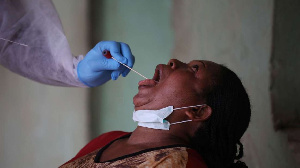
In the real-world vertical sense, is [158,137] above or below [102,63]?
below

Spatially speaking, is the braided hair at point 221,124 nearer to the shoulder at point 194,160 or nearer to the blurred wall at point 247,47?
the shoulder at point 194,160

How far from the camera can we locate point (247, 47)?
244 centimetres

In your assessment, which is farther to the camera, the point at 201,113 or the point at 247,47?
the point at 247,47

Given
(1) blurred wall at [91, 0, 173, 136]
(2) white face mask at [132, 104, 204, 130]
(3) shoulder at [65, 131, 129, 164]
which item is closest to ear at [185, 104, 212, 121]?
(2) white face mask at [132, 104, 204, 130]

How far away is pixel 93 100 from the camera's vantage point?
303cm

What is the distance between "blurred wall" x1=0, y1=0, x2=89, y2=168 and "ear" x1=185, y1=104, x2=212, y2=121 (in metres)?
1.64

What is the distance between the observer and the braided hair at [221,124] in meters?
1.59

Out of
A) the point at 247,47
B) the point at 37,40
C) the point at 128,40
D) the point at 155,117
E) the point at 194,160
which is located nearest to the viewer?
the point at 194,160

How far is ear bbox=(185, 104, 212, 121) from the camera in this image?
5.16 feet

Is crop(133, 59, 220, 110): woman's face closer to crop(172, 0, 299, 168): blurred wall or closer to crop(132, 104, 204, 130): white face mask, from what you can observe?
crop(132, 104, 204, 130): white face mask

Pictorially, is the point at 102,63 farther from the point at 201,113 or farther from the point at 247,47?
the point at 247,47

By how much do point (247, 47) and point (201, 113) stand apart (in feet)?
3.44

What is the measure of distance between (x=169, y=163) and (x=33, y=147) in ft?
6.70

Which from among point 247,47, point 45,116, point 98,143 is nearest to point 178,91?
point 98,143
